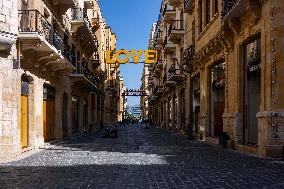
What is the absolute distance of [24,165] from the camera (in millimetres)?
10359

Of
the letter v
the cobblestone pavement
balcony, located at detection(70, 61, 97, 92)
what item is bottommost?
the cobblestone pavement

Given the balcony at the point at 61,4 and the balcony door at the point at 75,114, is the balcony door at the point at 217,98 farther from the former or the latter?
the balcony door at the point at 75,114

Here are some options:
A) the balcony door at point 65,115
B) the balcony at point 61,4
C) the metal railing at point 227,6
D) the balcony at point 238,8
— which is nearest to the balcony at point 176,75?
the balcony door at point 65,115

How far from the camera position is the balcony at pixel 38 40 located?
46.0 feet

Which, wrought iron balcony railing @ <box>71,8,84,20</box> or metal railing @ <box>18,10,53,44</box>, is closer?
metal railing @ <box>18,10,53,44</box>

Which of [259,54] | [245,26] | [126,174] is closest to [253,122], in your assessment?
[259,54]

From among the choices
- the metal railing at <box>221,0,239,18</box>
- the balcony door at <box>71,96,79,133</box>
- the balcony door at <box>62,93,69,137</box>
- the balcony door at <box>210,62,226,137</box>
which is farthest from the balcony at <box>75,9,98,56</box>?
the metal railing at <box>221,0,239,18</box>

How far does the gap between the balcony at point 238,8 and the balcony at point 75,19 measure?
1230 cm

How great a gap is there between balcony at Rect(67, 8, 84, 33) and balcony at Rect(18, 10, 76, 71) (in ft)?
19.9

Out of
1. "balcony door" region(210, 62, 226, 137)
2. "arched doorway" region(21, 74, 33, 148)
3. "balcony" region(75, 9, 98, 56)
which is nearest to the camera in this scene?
"arched doorway" region(21, 74, 33, 148)

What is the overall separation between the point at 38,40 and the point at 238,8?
7.42 meters

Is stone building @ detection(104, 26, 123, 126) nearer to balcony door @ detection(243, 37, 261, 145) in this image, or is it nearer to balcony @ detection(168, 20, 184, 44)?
balcony @ detection(168, 20, 184, 44)

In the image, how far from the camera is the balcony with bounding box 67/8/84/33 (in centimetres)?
2526

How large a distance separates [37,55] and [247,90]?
8.83 metres
